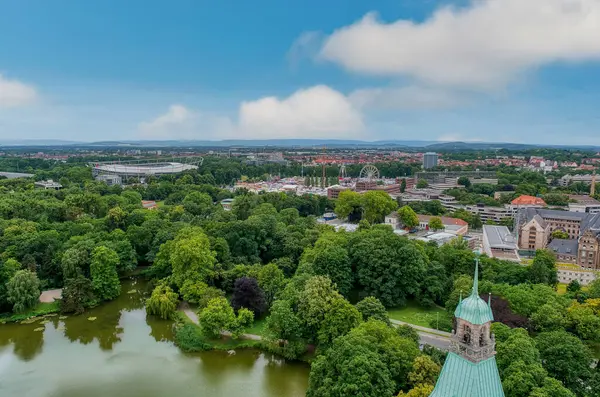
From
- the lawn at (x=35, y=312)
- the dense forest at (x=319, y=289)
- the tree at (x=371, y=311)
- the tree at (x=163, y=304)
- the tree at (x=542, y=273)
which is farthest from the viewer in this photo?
the tree at (x=542, y=273)

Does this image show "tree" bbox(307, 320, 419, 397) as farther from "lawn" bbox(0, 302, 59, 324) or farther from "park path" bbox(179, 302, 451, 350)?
"lawn" bbox(0, 302, 59, 324)

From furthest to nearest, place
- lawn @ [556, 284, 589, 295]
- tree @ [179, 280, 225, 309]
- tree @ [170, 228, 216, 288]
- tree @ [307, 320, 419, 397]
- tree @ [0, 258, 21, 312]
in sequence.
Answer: lawn @ [556, 284, 589, 295] < tree @ [170, 228, 216, 288] < tree @ [0, 258, 21, 312] < tree @ [179, 280, 225, 309] < tree @ [307, 320, 419, 397]

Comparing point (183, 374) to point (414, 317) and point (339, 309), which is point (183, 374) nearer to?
point (339, 309)

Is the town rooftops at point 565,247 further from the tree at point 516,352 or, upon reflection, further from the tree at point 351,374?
the tree at point 351,374

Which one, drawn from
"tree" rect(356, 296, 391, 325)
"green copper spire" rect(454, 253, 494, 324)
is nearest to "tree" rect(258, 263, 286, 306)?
"tree" rect(356, 296, 391, 325)

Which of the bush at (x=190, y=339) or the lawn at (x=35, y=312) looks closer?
the bush at (x=190, y=339)

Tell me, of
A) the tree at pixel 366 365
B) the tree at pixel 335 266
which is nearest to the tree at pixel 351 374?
the tree at pixel 366 365
